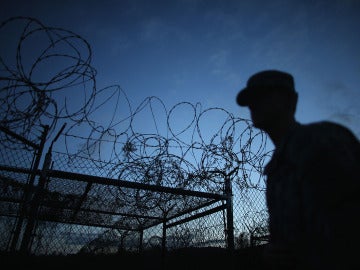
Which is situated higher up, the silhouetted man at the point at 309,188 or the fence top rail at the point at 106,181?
the fence top rail at the point at 106,181

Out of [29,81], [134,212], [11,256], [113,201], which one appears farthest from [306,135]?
[134,212]

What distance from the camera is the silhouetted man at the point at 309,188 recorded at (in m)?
1.02

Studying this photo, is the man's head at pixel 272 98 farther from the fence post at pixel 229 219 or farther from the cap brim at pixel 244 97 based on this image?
the fence post at pixel 229 219

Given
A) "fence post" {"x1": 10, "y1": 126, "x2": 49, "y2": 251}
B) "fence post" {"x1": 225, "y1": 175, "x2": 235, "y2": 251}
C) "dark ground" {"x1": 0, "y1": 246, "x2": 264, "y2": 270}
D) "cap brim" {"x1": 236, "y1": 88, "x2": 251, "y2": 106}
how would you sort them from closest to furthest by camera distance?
"cap brim" {"x1": 236, "y1": 88, "x2": 251, "y2": 106} < "dark ground" {"x1": 0, "y1": 246, "x2": 264, "y2": 270} < "fence post" {"x1": 225, "y1": 175, "x2": 235, "y2": 251} < "fence post" {"x1": 10, "y1": 126, "x2": 49, "y2": 251}

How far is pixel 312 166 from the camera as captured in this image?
1.16 m

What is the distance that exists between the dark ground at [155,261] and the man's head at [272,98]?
2415mm

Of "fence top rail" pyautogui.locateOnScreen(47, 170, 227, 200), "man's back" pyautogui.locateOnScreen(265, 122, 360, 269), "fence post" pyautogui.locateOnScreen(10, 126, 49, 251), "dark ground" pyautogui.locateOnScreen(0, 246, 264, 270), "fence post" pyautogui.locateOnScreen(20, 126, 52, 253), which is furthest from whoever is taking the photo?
"fence post" pyautogui.locateOnScreen(10, 126, 49, 251)

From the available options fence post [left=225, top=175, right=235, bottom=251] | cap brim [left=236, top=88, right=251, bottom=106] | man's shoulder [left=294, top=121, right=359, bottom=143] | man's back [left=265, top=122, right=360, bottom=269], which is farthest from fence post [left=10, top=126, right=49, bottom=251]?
man's shoulder [left=294, top=121, right=359, bottom=143]

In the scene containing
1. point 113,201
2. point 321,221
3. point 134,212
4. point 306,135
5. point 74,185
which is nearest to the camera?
point 321,221

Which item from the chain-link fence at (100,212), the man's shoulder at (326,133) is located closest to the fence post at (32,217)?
the chain-link fence at (100,212)

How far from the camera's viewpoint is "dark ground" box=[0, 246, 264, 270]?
3377mm

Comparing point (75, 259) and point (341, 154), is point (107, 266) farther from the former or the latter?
point (341, 154)

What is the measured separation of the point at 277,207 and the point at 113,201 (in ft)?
14.5

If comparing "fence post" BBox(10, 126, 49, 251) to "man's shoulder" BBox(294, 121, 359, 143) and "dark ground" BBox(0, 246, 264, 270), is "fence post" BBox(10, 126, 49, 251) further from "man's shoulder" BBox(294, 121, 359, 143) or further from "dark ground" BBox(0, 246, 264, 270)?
"man's shoulder" BBox(294, 121, 359, 143)
